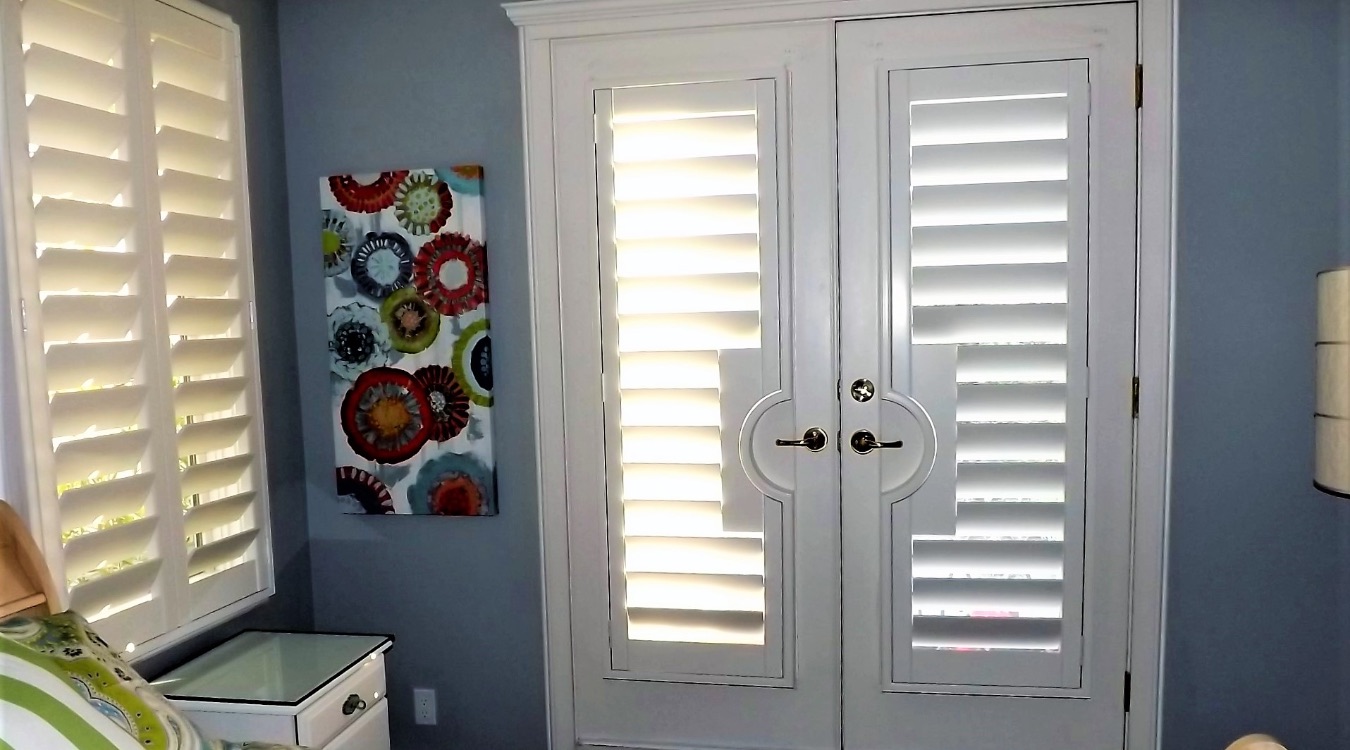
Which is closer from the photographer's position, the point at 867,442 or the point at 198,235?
the point at 198,235

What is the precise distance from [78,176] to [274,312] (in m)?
0.72

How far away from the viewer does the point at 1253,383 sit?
7.39 feet

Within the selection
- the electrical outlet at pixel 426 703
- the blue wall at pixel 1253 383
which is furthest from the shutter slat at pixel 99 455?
the blue wall at pixel 1253 383

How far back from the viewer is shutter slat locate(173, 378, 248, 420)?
2.15 m

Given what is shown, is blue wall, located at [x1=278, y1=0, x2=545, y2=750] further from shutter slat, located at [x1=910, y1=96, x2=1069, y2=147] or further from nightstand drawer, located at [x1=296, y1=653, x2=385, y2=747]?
shutter slat, located at [x1=910, y1=96, x2=1069, y2=147]

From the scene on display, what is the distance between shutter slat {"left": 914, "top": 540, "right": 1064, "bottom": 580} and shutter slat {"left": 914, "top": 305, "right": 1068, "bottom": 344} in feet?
1.63

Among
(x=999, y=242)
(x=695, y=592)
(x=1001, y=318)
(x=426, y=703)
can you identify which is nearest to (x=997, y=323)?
(x=1001, y=318)

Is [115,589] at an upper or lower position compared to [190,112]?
lower

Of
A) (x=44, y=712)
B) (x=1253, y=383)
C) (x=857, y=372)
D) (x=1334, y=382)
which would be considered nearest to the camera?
(x=44, y=712)

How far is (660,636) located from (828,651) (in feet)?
1.43

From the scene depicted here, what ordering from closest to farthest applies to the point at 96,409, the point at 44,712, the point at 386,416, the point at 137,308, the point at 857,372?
the point at 44,712 → the point at 96,409 → the point at 137,308 → the point at 857,372 → the point at 386,416

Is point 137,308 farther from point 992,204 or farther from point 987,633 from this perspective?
point 987,633

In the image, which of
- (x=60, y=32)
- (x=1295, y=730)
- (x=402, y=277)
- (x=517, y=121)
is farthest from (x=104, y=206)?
(x=1295, y=730)

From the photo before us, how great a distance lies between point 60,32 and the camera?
73.2 inches
